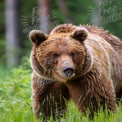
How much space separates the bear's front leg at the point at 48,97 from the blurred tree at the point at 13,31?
1320 centimetres

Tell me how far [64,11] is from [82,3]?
5.92 ft

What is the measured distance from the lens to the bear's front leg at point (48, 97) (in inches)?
275

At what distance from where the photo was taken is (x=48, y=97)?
7.02 m

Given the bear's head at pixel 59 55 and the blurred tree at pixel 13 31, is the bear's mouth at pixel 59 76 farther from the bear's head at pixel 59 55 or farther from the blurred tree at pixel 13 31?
the blurred tree at pixel 13 31

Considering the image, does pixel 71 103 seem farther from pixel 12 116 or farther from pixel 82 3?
pixel 82 3

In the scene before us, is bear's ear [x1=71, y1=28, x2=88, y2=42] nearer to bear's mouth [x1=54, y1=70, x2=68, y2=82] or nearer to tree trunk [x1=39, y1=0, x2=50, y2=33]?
bear's mouth [x1=54, y1=70, x2=68, y2=82]

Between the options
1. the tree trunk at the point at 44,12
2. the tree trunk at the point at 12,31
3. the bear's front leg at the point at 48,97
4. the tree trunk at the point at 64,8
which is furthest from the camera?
the tree trunk at the point at 12,31

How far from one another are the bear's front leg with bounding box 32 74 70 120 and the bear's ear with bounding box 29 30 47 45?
0.41m

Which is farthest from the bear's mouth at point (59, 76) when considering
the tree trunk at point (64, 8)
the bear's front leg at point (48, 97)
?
Answer: the tree trunk at point (64, 8)

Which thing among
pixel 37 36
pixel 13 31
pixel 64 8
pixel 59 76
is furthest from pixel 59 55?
pixel 13 31

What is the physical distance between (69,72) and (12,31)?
15073 millimetres

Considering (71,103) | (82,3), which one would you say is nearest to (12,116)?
(71,103)

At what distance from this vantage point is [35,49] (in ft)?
22.2

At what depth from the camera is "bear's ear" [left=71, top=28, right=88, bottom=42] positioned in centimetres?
672
